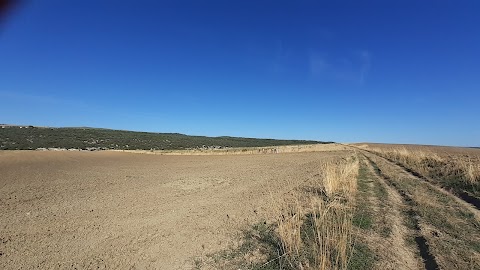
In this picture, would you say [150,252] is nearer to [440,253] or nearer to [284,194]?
[440,253]

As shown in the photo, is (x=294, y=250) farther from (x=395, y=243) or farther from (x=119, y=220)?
(x=119, y=220)

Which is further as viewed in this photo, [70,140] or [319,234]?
[70,140]

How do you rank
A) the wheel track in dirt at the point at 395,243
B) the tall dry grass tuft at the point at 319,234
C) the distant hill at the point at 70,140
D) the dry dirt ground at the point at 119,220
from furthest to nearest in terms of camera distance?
the distant hill at the point at 70,140
the dry dirt ground at the point at 119,220
the wheel track in dirt at the point at 395,243
the tall dry grass tuft at the point at 319,234

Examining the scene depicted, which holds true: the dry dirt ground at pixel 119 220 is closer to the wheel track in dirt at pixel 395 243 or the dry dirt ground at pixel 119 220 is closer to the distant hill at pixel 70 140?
the wheel track in dirt at pixel 395 243

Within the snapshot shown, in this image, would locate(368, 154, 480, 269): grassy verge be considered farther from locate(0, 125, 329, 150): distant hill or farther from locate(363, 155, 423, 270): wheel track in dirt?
locate(0, 125, 329, 150): distant hill

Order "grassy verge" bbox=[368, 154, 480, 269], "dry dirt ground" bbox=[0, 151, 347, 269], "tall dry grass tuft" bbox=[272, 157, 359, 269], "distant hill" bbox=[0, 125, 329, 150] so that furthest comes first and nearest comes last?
"distant hill" bbox=[0, 125, 329, 150] → "dry dirt ground" bbox=[0, 151, 347, 269] → "grassy verge" bbox=[368, 154, 480, 269] → "tall dry grass tuft" bbox=[272, 157, 359, 269]

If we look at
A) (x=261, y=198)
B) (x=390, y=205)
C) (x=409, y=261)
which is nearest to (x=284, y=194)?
(x=261, y=198)

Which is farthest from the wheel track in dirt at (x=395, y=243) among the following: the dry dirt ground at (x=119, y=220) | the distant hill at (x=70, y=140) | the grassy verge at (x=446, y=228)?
the distant hill at (x=70, y=140)

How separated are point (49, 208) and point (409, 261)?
8426mm

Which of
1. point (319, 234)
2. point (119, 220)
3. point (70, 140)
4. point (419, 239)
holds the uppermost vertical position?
point (70, 140)

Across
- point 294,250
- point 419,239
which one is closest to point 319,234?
point 294,250

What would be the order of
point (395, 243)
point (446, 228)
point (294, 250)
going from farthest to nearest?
point (446, 228)
point (395, 243)
point (294, 250)

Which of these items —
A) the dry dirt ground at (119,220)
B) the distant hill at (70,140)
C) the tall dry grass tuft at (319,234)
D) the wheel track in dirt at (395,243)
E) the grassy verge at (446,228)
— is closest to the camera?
the tall dry grass tuft at (319,234)

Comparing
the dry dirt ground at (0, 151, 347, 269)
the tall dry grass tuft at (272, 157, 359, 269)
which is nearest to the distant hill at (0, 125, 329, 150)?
the dry dirt ground at (0, 151, 347, 269)
